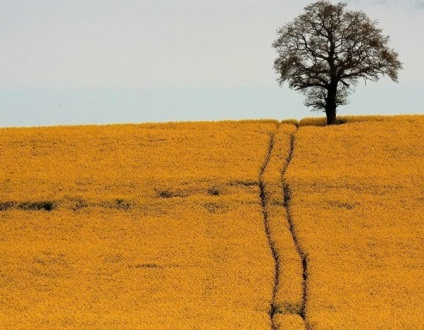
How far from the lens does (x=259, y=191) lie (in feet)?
147

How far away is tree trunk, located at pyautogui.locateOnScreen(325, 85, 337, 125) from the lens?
186ft

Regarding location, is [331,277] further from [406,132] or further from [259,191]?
[406,132]

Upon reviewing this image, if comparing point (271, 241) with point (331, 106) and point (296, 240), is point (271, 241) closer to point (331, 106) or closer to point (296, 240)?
point (296, 240)

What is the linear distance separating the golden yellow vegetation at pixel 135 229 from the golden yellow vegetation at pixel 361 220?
7.55ft

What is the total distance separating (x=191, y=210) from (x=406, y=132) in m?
15.4

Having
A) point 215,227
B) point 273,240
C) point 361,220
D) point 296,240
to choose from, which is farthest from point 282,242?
point 361,220

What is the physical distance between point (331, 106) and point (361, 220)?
1599 centimetres

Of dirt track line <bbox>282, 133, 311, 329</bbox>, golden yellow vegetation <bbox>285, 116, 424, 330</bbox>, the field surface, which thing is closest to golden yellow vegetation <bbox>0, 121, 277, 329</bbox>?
the field surface

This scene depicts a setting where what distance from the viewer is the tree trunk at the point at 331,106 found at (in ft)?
186

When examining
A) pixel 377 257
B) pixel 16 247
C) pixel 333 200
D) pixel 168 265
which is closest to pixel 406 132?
pixel 333 200

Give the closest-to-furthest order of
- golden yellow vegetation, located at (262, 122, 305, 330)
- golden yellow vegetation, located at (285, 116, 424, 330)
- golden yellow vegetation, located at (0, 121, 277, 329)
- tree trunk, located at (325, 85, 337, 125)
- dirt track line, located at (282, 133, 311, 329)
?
golden yellow vegetation, located at (262, 122, 305, 330)
golden yellow vegetation, located at (285, 116, 424, 330)
dirt track line, located at (282, 133, 311, 329)
golden yellow vegetation, located at (0, 121, 277, 329)
tree trunk, located at (325, 85, 337, 125)

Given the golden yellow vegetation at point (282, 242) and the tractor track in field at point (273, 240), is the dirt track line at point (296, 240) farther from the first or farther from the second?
the golden yellow vegetation at point (282, 242)

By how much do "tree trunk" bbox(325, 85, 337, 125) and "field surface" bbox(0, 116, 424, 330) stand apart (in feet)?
9.61

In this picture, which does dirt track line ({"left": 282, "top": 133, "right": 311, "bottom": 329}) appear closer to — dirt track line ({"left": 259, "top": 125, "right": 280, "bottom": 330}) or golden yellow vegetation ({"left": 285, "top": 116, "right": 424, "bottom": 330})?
golden yellow vegetation ({"left": 285, "top": 116, "right": 424, "bottom": 330})
